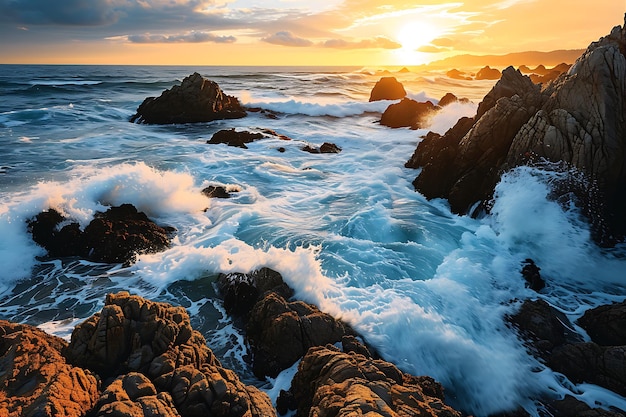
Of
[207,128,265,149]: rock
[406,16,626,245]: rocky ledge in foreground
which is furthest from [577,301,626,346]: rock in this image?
[207,128,265,149]: rock

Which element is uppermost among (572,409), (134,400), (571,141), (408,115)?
(408,115)

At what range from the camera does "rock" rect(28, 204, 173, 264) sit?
35.5 ft

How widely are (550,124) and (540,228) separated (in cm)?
359

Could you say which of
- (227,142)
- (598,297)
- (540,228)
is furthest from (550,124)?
(227,142)

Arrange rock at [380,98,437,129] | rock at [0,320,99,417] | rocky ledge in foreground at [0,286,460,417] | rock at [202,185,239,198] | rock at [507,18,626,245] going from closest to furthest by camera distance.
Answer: rock at [0,320,99,417], rocky ledge in foreground at [0,286,460,417], rock at [507,18,626,245], rock at [202,185,239,198], rock at [380,98,437,129]

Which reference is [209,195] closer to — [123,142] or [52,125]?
[123,142]

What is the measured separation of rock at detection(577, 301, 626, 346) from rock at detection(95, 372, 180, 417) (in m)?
8.38

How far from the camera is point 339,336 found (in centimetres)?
702

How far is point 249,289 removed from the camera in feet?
28.8

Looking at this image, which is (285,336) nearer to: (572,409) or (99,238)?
(572,409)

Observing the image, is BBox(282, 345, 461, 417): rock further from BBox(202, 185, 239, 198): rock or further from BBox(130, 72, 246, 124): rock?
BBox(130, 72, 246, 124): rock

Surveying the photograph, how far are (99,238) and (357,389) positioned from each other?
967cm

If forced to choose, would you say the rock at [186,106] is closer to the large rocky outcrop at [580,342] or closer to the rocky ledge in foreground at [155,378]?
the rocky ledge in foreground at [155,378]

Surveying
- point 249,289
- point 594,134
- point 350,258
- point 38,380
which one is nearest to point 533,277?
point 350,258
